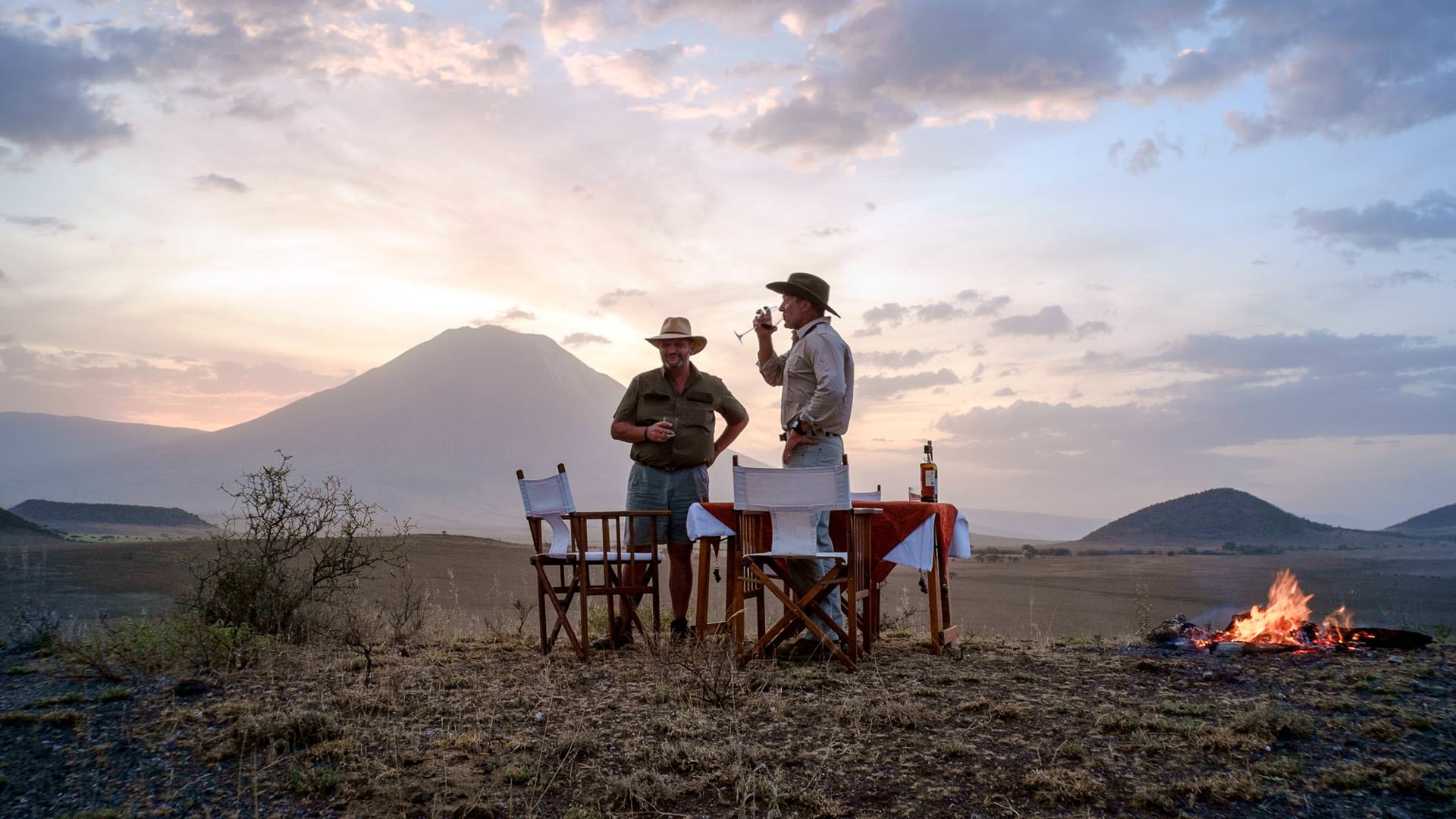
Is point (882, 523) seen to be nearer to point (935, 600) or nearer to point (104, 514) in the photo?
point (935, 600)

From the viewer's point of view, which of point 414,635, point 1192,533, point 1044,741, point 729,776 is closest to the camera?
point 729,776

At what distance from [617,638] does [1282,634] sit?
13.3ft

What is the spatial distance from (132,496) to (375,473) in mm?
28109

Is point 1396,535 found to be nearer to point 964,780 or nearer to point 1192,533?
point 1192,533

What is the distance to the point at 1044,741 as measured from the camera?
12.2 feet

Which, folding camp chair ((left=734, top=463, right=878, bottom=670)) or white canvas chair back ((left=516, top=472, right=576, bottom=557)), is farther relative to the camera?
white canvas chair back ((left=516, top=472, right=576, bottom=557))

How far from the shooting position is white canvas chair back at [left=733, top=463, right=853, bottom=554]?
4867 millimetres

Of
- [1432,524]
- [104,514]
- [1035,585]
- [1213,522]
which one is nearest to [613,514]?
[1035,585]

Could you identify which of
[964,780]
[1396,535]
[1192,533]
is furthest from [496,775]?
[1396,535]

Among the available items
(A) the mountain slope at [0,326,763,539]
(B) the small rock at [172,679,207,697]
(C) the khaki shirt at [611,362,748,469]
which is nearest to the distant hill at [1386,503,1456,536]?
(C) the khaki shirt at [611,362,748,469]

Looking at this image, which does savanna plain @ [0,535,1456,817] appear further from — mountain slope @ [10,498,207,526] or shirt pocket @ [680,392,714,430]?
mountain slope @ [10,498,207,526]

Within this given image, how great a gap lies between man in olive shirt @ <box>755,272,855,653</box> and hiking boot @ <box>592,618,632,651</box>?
120cm

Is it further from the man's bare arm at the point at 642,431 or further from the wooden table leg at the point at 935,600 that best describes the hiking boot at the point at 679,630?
the wooden table leg at the point at 935,600

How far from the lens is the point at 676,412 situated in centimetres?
619
